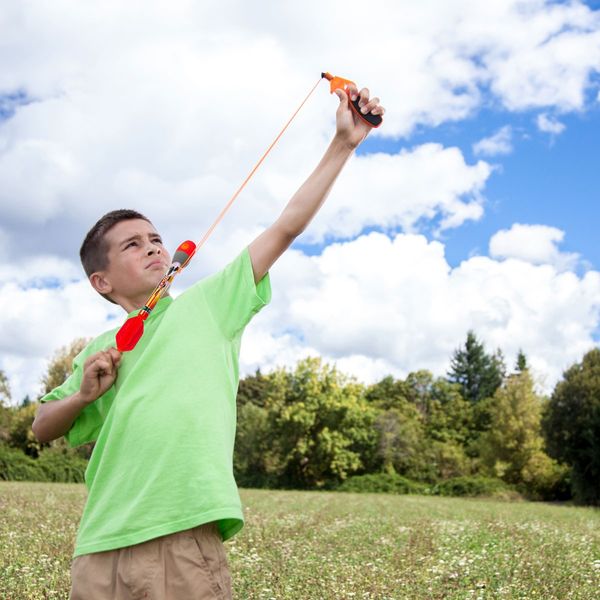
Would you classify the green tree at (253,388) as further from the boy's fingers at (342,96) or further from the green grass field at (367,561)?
the boy's fingers at (342,96)

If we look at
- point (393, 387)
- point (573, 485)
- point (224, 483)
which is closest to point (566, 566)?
point (224, 483)

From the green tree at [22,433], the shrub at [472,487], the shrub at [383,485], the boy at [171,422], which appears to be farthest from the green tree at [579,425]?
the green tree at [22,433]

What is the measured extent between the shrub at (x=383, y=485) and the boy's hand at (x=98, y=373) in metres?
40.3

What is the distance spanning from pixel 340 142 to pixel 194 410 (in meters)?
1.07

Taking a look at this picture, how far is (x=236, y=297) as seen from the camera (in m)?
2.47

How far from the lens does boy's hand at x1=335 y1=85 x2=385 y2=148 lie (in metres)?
2.58

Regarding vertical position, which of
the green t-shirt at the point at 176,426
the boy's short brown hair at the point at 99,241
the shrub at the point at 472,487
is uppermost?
the boy's short brown hair at the point at 99,241

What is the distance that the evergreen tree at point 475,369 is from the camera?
75062 millimetres

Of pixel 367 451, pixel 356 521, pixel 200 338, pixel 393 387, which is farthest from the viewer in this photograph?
pixel 393 387

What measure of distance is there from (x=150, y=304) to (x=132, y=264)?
28cm

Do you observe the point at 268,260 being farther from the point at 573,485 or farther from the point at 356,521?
the point at 573,485

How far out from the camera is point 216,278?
2521 mm

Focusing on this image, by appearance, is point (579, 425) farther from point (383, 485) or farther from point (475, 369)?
point (475, 369)

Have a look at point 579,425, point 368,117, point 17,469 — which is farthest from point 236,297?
point 17,469
